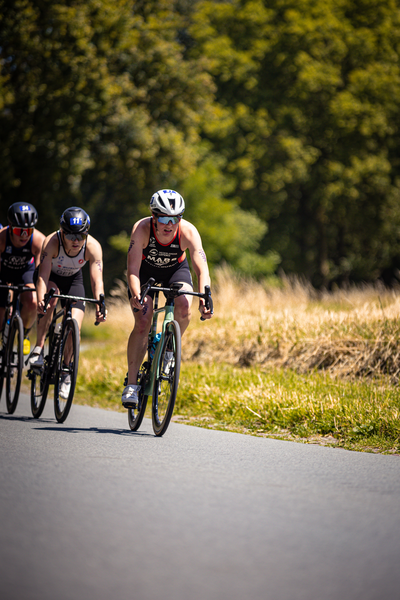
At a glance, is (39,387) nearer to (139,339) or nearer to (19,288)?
(19,288)

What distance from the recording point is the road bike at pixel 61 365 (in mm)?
7391

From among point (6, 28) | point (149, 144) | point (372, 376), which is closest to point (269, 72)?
point (149, 144)

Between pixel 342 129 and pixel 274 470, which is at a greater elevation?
pixel 342 129

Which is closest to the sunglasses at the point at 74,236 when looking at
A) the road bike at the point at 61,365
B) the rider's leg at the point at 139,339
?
the road bike at the point at 61,365

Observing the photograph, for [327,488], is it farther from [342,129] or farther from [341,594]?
[342,129]

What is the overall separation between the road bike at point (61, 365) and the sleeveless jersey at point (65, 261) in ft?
1.37

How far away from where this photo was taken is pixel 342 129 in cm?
4097

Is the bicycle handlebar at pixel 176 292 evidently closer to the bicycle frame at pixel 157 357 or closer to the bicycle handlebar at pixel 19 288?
the bicycle frame at pixel 157 357

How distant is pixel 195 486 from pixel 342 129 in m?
38.7

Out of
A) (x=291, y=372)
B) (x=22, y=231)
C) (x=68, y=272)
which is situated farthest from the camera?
(x=291, y=372)

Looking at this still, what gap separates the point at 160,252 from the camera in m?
7.13

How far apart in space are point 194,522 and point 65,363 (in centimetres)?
406

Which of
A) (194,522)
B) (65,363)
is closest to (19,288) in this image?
(65,363)

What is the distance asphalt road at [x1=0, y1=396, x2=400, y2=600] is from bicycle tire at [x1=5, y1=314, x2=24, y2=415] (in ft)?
6.94
